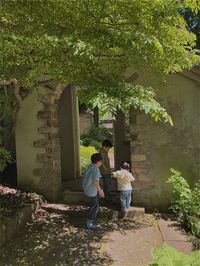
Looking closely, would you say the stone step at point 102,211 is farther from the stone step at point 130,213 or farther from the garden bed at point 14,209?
the garden bed at point 14,209

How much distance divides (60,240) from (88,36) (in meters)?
3.49

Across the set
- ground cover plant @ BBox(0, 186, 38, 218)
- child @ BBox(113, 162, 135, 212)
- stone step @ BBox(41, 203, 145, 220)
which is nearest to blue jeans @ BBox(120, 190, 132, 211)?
child @ BBox(113, 162, 135, 212)

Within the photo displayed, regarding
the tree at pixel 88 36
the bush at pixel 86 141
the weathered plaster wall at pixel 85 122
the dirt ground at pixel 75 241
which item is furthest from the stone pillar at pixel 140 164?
the weathered plaster wall at pixel 85 122

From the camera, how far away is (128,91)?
5473 mm

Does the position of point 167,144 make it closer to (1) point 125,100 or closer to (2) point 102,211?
(2) point 102,211

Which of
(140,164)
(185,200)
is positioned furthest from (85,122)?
(185,200)

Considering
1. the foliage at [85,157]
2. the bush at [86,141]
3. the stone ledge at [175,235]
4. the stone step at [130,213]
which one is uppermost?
the bush at [86,141]

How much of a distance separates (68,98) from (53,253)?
5897 millimetres

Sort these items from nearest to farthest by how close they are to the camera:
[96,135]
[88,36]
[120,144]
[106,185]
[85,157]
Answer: [88,36] < [106,185] < [120,144] < [85,157] < [96,135]

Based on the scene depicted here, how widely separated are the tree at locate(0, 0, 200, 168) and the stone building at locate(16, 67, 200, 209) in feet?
7.43

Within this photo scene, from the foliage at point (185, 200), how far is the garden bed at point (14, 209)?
9.39ft

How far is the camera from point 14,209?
308 inches

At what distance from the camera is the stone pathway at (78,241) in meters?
6.08

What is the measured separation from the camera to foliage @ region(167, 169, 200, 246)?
775 cm
